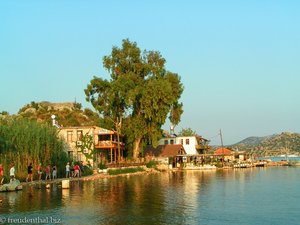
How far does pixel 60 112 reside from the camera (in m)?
110

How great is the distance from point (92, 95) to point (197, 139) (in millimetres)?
33781

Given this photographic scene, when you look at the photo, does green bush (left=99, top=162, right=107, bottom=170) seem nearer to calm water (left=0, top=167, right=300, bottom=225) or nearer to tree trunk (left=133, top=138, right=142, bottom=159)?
tree trunk (left=133, top=138, right=142, bottom=159)

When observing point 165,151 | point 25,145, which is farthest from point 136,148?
point 25,145

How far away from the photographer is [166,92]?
6391 cm

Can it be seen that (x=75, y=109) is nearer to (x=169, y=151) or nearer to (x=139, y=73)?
(x=169, y=151)

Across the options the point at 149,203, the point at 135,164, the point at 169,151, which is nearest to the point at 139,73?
the point at 135,164

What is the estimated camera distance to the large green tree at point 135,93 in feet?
210

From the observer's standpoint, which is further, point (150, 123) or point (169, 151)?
point (169, 151)

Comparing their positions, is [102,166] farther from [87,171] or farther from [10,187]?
[10,187]

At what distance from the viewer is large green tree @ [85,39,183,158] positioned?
6397cm

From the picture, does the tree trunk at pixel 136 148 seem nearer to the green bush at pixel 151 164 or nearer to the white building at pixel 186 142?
the green bush at pixel 151 164

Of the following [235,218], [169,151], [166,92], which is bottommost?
[235,218]

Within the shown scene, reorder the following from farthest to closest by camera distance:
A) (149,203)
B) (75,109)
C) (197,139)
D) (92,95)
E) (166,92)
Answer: (75,109)
(197,139)
(92,95)
(166,92)
(149,203)

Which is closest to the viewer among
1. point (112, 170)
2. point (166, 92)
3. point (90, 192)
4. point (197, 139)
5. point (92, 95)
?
point (90, 192)
